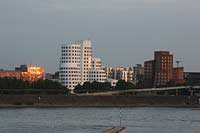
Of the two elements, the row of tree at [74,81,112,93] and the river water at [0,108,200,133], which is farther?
the row of tree at [74,81,112,93]

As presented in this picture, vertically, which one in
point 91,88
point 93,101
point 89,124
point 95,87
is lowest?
point 89,124

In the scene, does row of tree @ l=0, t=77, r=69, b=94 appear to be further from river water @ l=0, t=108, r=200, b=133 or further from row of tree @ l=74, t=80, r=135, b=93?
river water @ l=0, t=108, r=200, b=133

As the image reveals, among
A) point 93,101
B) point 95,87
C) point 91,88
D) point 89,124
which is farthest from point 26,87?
point 89,124

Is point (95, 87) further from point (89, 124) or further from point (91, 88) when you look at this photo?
point (89, 124)

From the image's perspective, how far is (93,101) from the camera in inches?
5458

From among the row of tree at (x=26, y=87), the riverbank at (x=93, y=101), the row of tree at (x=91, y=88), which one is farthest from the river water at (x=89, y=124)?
the row of tree at (x=91, y=88)

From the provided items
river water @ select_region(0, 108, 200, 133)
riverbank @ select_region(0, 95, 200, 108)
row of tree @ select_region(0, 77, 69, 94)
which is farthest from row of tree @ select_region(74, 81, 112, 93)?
river water @ select_region(0, 108, 200, 133)

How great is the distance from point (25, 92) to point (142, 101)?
2962 centimetres

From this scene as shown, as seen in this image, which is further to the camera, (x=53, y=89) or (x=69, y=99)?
(x=53, y=89)

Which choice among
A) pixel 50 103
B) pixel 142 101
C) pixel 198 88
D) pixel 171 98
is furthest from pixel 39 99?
pixel 198 88

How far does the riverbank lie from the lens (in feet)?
423

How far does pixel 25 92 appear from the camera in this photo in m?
141

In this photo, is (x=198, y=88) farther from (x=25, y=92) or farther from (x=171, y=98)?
(x=25, y=92)

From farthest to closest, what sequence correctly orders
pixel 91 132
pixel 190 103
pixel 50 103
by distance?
pixel 190 103 < pixel 50 103 < pixel 91 132
